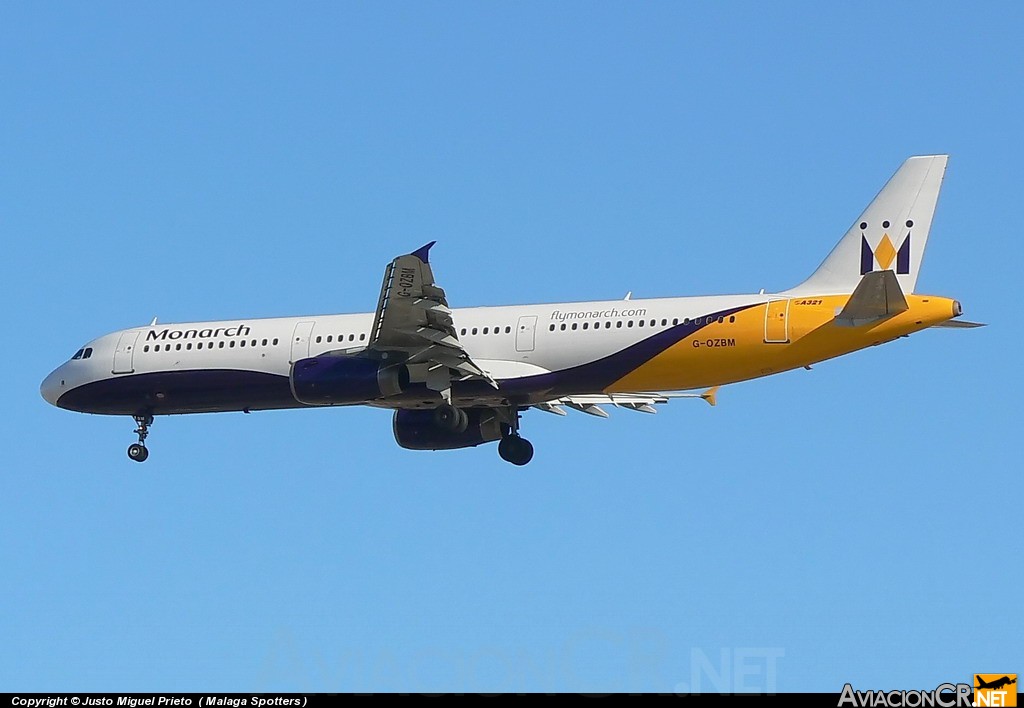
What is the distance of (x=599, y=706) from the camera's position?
21406 millimetres

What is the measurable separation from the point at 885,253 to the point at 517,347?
8.86 metres

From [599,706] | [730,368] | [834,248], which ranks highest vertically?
[834,248]

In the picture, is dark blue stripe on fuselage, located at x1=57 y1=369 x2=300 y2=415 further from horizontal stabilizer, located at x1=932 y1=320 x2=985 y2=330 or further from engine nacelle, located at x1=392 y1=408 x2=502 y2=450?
horizontal stabilizer, located at x1=932 y1=320 x2=985 y2=330

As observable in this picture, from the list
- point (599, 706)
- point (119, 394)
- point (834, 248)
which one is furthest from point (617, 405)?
point (599, 706)

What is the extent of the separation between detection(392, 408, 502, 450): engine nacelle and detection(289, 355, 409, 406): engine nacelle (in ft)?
14.4

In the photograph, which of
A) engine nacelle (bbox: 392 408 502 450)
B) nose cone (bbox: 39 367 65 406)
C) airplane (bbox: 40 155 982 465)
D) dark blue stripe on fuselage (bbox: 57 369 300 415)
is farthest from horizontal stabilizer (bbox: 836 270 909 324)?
nose cone (bbox: 39 367 65 406)

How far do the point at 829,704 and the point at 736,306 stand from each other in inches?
736

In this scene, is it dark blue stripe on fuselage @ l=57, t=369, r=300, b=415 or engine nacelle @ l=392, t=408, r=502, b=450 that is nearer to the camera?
dark blue stripe on fuselage @ l=57, t=369, r=300, b=415

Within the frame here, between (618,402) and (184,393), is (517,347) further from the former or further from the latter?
(184,393)

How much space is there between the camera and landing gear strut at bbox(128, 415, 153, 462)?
147ft

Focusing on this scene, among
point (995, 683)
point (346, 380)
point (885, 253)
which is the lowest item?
point (995, 683)

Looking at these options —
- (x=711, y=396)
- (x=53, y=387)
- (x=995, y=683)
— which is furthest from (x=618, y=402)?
(x=995, y=683)

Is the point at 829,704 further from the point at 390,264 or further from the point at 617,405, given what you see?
the point at 617,405

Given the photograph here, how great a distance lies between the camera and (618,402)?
45.0m
